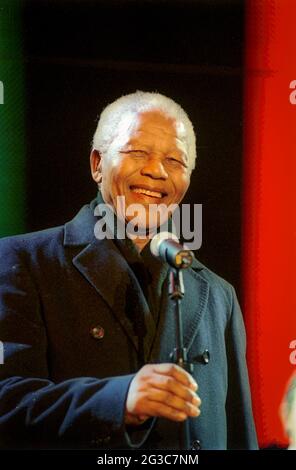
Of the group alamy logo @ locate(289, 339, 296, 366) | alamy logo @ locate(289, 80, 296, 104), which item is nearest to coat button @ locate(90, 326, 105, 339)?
alamy logo @ locate(289, 339, 296, 366)

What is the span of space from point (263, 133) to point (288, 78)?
0.87 ft

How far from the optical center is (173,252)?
5.18 feet

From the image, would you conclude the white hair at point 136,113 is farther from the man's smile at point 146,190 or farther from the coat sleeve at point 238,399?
the coat sleeve at point 238,399

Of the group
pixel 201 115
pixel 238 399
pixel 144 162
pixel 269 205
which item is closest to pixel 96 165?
pixel 144 162

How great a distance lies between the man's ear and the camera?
7.38 feet

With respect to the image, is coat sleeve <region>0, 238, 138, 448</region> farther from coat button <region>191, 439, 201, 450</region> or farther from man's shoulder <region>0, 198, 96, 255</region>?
coat button <region>191, 439, 201, 450</region>

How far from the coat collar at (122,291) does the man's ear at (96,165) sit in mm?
142

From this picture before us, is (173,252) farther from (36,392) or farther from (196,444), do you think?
(196,444)

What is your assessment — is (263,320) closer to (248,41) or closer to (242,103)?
(242,103)

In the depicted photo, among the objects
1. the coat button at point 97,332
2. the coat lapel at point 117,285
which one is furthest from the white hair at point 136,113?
the coat button at point 97,332

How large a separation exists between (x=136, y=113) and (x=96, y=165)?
0.83 feet

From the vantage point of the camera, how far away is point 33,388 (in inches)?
73.4

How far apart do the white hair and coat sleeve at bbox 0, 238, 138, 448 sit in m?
0.56
